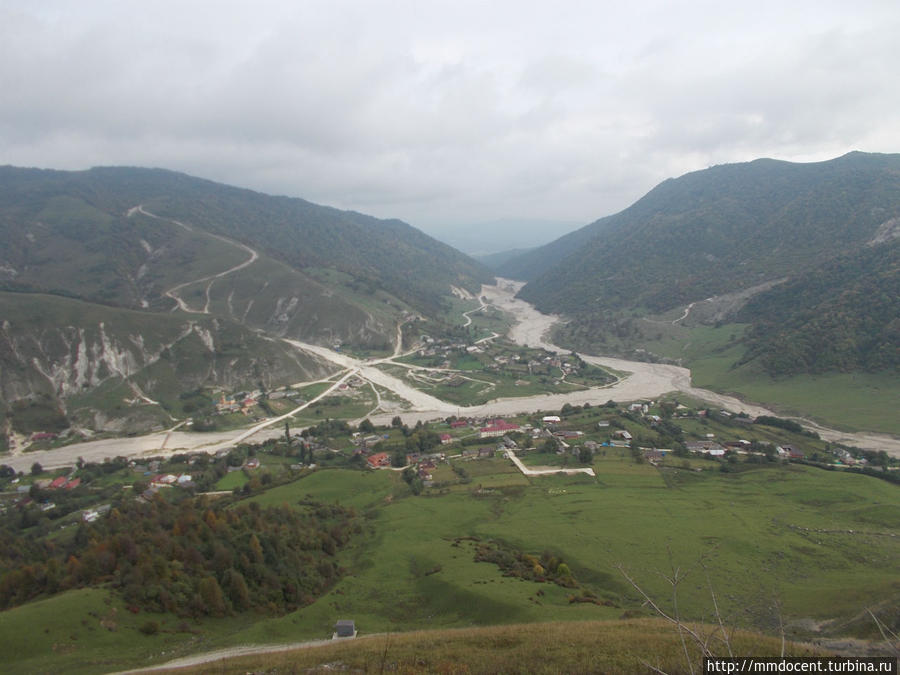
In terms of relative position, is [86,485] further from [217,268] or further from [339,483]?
[217,268]

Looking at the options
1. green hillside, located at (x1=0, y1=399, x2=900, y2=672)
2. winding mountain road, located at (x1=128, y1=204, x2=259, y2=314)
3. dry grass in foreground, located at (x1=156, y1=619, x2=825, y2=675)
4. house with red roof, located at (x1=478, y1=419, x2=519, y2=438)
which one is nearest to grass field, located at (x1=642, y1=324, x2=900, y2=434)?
green hillside, located at (x1=0, y1=399, x2=900, y2=672)

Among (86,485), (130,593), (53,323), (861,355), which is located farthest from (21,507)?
(861,355)

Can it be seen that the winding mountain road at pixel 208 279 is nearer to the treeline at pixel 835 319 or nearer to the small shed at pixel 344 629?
the small shed at pixel 344 629

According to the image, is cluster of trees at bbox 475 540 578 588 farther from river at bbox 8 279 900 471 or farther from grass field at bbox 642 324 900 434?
grass field at bbox 642 324 900 434

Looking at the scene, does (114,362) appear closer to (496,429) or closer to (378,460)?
(378,460)

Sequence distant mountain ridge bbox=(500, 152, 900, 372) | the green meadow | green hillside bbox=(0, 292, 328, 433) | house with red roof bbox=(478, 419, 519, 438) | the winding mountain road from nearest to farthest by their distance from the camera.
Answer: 1. the green meadow
2. house with red roof bbox=(478, 419, 519, 438)
3. green hillside bbox=(0, 292, 328, 433)
4. the winding mountain road
5. distant mountain ridge bbox=(500, 152, 900, 372)

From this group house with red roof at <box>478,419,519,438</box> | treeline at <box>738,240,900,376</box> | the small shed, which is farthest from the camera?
treeline at <box>738,240,900,376</box>
